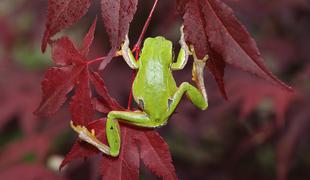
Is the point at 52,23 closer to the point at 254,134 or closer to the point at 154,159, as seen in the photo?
the point at 154,159

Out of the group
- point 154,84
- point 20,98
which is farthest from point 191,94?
point 20,98

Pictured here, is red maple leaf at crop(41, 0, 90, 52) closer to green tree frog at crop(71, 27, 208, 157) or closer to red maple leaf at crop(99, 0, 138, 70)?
red maple leaf at crop(99, 0, 138, 70)

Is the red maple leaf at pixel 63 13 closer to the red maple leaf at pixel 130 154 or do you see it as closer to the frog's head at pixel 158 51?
the red maple leaf at pixel 130 154

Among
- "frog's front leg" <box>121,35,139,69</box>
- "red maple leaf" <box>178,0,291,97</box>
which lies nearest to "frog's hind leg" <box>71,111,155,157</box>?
"frog's front leg" <box>121,35,139,69</box>

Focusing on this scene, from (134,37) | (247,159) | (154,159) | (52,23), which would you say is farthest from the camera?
(134,37)

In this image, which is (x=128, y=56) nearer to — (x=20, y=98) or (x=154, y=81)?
(x=154, y=81)

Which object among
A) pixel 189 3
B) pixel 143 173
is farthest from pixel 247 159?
pixel 189 3

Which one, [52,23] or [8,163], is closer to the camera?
[52,23]
